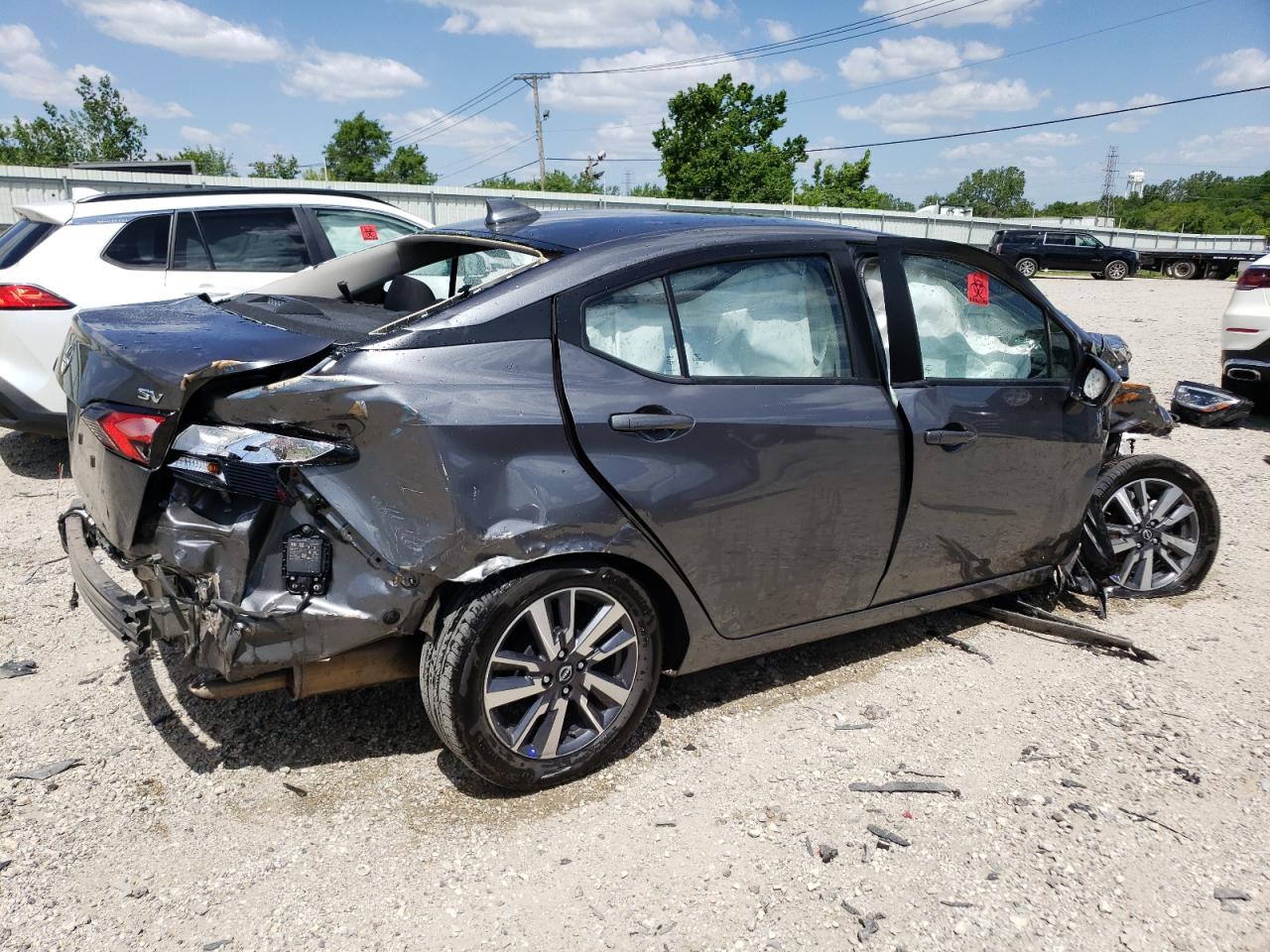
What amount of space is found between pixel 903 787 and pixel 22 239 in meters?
6.31

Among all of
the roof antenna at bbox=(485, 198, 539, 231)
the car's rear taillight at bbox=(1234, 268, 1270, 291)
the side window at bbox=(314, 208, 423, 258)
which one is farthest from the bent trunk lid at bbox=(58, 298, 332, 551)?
the car's rear taillight at bbox=(1234, 268, 1270, 291)

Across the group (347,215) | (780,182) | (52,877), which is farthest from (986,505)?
(780,182)

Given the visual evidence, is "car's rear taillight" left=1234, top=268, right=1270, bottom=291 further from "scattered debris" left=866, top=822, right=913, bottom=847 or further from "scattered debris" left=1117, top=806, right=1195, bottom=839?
"scattered debris" left=866, top=822, right=913, bottom=847

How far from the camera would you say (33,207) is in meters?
6.34

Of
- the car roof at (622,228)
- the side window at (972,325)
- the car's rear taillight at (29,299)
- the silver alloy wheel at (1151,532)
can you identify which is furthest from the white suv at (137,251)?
the silver alloy wheel at (1151,532)

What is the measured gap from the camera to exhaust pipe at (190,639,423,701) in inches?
105

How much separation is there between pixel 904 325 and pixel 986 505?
82 cm

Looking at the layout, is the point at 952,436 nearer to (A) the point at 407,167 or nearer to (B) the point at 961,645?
(B) the point at 961,645

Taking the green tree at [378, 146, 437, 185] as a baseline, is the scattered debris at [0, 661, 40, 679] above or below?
below

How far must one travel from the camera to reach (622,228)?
10.4 ft

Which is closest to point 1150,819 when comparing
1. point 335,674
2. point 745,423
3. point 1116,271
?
point 745,423

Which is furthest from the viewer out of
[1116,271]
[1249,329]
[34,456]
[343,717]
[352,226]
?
[1116,271]

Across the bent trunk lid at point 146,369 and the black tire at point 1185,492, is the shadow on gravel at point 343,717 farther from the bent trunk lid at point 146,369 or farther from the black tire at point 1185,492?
the black tire at point 1185,492

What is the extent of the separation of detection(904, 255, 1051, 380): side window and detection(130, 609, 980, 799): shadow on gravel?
1.25 metres
